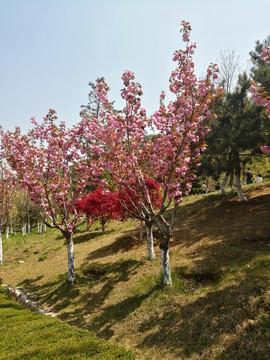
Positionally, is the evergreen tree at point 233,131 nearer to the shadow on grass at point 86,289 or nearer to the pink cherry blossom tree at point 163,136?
the pink cherry blossom tree at point 163,136

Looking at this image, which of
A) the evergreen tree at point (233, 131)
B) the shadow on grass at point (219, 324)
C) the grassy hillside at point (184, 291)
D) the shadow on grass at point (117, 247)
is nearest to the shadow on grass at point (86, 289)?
the grassy hillside at point (184, 291)

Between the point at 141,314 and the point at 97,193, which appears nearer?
the point at 141,314

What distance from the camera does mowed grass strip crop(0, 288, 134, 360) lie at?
4.35 meters

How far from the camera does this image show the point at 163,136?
7.47 meters

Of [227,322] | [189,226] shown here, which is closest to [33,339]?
[227,322]

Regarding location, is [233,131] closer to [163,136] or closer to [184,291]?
[163,136]

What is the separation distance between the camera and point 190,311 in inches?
244

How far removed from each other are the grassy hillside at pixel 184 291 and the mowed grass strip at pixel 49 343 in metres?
1.34

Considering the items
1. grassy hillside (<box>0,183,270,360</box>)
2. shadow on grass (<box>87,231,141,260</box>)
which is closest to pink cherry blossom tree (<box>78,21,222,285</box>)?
grassy hillside (<box>0,183,270,360</box>)

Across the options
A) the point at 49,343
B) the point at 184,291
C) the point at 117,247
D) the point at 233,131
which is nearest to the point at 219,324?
the point at 184,291

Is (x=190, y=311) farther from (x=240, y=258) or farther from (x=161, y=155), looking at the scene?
(x=161, y=155)

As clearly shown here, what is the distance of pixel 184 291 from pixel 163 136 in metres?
4.97

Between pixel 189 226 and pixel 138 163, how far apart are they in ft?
23.0

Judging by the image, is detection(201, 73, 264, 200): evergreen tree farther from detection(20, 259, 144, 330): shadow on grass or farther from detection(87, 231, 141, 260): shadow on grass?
detection(20, 259, 144, 330): shadow on grass
